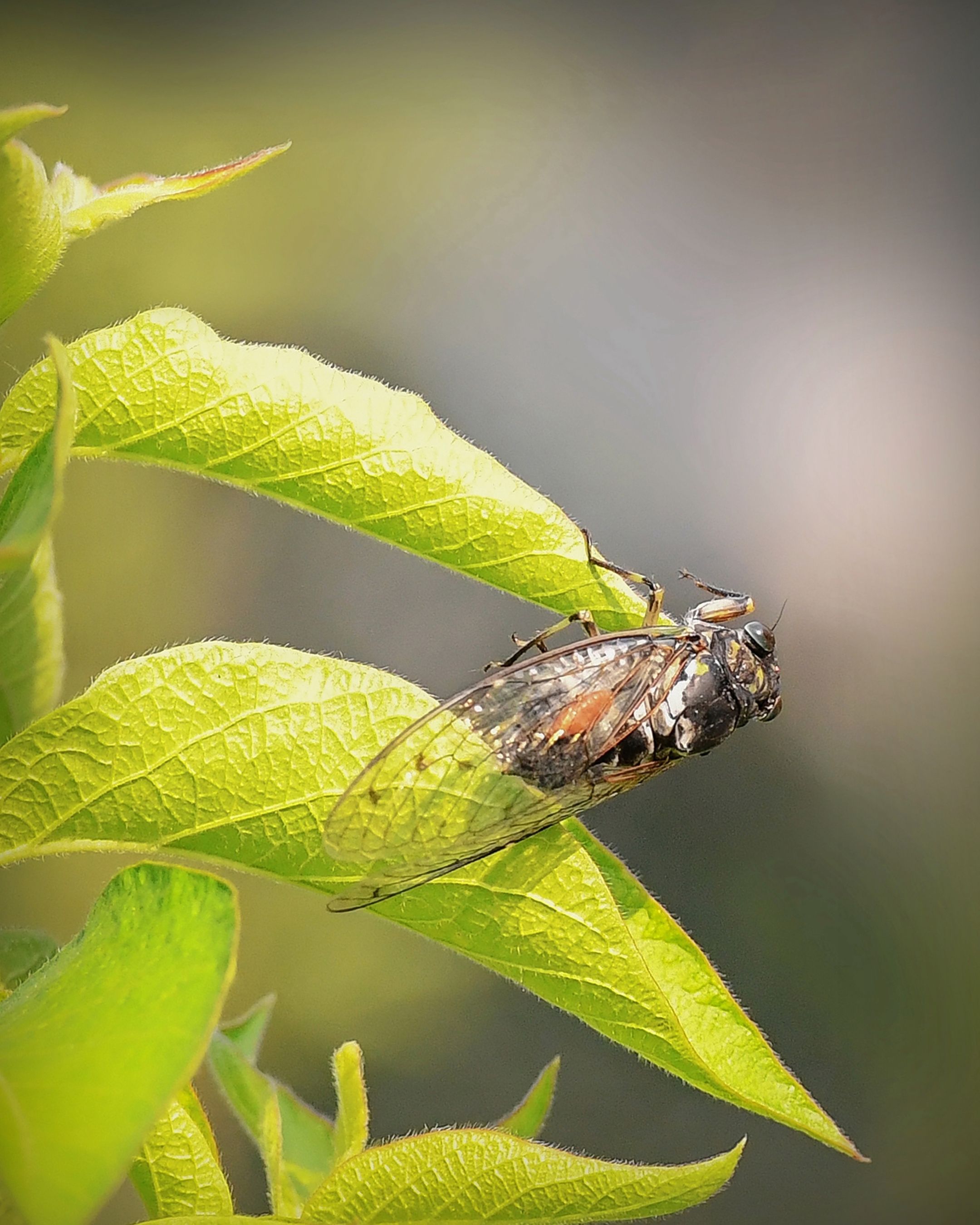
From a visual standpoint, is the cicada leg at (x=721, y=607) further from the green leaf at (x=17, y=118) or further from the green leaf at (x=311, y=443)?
the green leaf at (x=17, y=118)

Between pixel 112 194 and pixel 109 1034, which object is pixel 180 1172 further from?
pixel 112 194

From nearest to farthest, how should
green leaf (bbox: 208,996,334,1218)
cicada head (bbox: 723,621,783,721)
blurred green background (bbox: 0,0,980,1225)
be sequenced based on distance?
green leaf (bbox: 208,996,334,1218)
cicada head (bbox: 723,621,783,721)
blurred green background (bbox: 0,0,980,1225)

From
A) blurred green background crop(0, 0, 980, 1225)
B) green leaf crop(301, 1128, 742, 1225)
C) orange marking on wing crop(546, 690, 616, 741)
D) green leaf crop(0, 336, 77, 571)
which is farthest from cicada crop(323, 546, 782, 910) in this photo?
blurred green background crop(0, 0, 980, 1225)

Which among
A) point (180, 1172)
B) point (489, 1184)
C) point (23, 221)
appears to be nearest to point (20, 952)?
point (180, 1172)

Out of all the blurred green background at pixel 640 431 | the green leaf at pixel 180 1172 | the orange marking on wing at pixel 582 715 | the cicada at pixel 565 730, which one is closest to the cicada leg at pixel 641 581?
the cicada at pixel 565 730

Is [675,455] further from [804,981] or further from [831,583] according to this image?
[804,981]

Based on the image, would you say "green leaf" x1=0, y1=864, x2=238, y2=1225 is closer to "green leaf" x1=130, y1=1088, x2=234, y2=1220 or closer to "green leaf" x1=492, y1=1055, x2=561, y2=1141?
"green leaf" x1=130, y1=1088, x2=234, y2=1220
